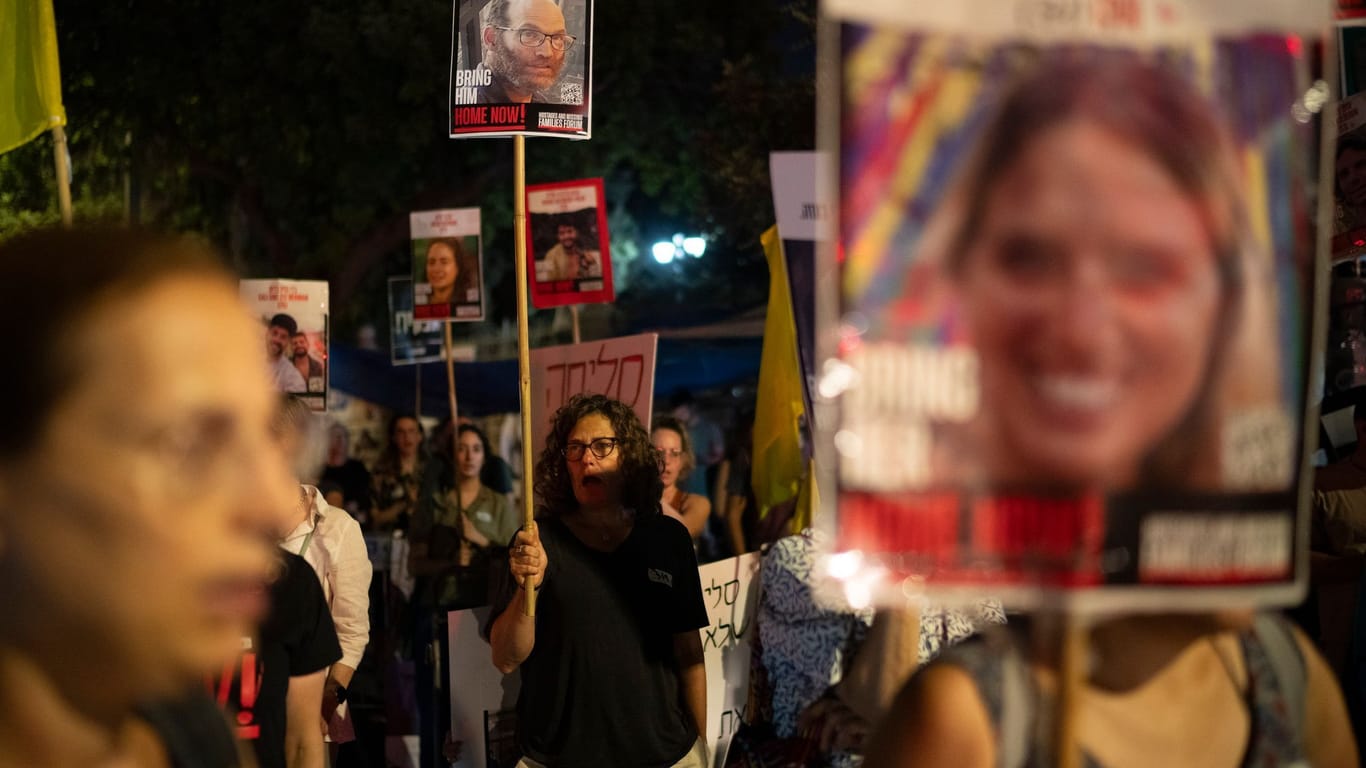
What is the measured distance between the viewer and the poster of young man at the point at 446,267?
9.66 meters

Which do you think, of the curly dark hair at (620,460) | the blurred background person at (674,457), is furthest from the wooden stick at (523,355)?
the blurred background person at (674,457)

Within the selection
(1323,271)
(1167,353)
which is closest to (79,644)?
(1167,353)

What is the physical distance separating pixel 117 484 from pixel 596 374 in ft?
18.9

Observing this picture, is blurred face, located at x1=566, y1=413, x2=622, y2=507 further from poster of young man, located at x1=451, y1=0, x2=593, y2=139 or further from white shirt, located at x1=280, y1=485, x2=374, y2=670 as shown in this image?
poster of young man, located at x1=451, y1=0, x2=593, y2=139

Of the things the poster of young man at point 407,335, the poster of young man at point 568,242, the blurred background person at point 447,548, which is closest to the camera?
the blurred background person at point 447,548

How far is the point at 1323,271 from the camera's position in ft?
5.32

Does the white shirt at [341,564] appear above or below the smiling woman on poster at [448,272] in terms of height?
below

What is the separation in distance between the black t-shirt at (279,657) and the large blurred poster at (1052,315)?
1521mm

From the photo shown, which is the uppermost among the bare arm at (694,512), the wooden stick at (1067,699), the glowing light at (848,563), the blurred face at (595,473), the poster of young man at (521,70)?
the poster of young man at (521,70)

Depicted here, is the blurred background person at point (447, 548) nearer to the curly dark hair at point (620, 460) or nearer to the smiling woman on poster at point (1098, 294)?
the curly dark hair at point (620, 460)

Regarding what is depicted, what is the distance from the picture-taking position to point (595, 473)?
4.87 metres

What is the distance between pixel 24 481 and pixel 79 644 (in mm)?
154

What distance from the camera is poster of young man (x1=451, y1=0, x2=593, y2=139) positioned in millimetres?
5285

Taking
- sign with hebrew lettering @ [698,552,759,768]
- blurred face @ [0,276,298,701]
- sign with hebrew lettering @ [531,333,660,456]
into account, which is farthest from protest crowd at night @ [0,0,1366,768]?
sign with hebrew lettering @ [531,333,660,456]
